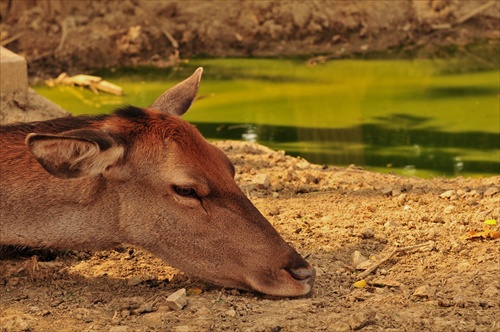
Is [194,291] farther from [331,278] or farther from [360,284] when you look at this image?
[360,284]

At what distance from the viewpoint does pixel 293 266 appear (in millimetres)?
5105

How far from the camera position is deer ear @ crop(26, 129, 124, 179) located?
4844 mm

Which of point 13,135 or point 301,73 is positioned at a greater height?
point 13,135

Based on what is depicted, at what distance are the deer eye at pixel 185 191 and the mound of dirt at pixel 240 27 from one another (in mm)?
9053

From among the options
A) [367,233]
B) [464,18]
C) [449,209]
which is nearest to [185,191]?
[367,233]

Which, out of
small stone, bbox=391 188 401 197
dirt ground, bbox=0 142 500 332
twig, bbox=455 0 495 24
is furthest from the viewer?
twig, bbox=455 0 495 24

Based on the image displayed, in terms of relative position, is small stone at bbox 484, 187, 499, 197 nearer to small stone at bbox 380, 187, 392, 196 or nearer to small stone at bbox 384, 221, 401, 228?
small stone at bbox 380, 187, 392, 196

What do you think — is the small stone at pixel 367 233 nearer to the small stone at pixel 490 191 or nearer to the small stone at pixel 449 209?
the small stone at pixel 449 209

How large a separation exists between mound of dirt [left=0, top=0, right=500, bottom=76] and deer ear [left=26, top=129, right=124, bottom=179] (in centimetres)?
914

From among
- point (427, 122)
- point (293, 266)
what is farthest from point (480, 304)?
point (427, 122)

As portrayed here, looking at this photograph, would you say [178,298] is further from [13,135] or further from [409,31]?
[409,31]

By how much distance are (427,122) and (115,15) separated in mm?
6138

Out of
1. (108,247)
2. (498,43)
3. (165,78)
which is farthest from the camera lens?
(498,43)

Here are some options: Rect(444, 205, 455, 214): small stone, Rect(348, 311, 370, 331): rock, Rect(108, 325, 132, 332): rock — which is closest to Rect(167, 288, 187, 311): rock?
Rect(108, 325, 132, 332): rock
